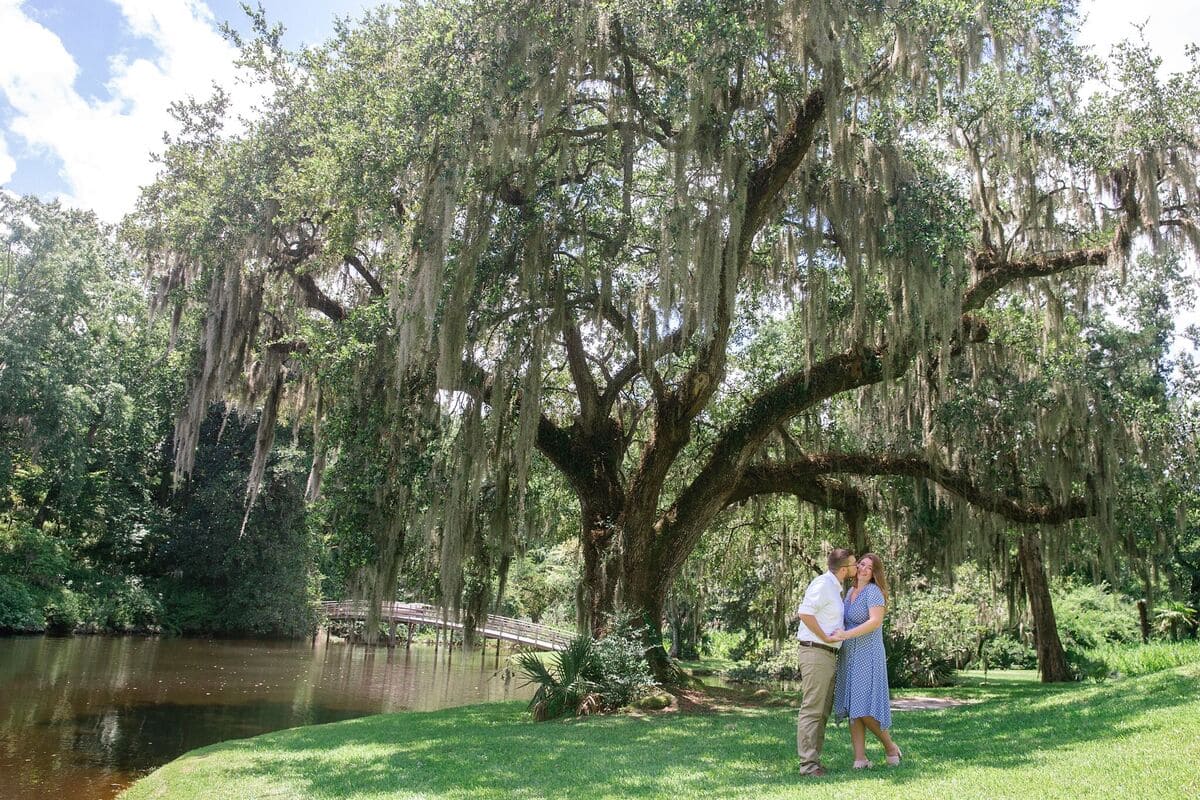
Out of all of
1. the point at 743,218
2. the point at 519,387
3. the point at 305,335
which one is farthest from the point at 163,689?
the point at 743,218

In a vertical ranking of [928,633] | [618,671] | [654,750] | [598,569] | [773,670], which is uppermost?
[598,569]

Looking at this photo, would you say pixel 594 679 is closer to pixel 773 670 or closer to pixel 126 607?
pixel 773 670

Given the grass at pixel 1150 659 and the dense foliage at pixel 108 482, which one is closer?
the grass at pixel 1150 659

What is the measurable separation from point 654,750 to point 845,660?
7.08ft

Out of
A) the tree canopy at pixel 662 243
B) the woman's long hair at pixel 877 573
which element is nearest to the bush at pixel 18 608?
the tree canopy at pixel 662 243

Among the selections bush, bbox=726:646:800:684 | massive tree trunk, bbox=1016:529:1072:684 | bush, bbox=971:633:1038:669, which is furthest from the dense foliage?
bush, bbox=971:633:1038:669

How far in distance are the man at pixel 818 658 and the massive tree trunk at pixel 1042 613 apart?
11.0 m

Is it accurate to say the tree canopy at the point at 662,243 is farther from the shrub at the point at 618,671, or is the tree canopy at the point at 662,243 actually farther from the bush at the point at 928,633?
the bush at the point at 928,633

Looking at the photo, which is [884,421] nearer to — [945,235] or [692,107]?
[945,235]

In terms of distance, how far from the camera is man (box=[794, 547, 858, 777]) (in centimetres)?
498

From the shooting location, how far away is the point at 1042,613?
14.8 meters

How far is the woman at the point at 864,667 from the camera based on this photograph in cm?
500

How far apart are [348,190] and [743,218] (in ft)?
14.6

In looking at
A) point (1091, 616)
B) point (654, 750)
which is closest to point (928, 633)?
point (1091, 616)
